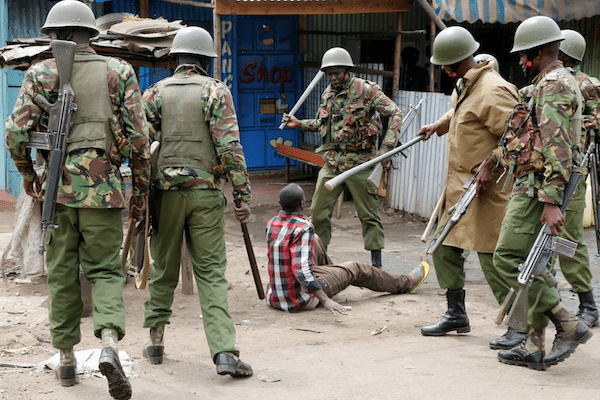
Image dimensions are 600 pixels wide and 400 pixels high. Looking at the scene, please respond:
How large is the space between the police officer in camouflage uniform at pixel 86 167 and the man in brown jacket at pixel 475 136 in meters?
2.08

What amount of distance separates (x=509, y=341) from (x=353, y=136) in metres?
2.91

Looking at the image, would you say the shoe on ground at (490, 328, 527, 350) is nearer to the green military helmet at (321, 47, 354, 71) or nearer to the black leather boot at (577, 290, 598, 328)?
the black leather boot at (577, 290, 598, 328)

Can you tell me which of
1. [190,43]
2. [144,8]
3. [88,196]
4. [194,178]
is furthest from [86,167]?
[144,8]

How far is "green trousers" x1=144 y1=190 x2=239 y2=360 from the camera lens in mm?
4664

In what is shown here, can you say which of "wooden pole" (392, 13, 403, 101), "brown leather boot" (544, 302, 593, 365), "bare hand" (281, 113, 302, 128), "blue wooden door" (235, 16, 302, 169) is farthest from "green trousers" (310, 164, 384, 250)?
"blue wooden door" (235, 16, 302, 169)

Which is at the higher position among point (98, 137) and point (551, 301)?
point (98, 137)

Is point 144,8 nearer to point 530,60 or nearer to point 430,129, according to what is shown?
point 430,129

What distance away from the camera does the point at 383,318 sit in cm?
622

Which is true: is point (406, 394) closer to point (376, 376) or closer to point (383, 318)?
point (376, 376)

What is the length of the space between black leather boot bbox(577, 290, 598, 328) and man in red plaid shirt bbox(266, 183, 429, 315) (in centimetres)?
168

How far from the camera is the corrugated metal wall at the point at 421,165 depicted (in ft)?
33.0

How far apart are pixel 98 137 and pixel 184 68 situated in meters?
0.84

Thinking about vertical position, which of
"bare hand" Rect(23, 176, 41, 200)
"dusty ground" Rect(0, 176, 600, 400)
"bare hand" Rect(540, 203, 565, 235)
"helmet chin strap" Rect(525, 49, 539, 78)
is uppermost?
"helmet chin strap" Rect(525, 49, 539, 78)

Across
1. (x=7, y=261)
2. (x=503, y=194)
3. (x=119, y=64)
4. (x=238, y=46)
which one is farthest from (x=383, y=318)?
(x=238, y=46)
